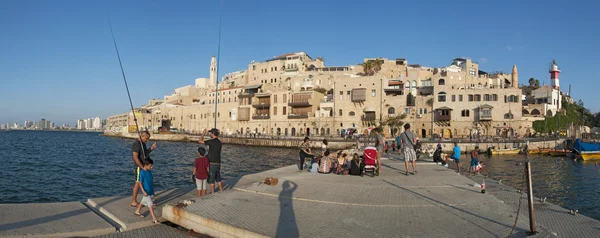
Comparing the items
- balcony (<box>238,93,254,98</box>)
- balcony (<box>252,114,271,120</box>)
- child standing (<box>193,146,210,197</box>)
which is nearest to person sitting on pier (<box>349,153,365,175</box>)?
child standing (<box>193,146,210,197</box>)

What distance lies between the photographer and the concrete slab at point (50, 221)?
662 centimetres

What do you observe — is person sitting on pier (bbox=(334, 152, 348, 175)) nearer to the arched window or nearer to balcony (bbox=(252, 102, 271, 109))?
the arched window

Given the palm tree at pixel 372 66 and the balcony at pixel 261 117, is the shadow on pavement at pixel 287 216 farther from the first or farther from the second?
the palm tree at pixel 372 66

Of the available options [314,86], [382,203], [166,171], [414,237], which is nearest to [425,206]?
[382,203]

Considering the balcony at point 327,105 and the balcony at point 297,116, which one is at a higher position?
the balcony at point 327,105

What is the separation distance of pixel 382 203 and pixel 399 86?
62.6 metres

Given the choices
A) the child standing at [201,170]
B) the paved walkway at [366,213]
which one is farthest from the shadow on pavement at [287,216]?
the child standing at [201,170]

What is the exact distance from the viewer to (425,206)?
802 centimetres

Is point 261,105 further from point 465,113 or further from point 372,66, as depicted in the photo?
point 465,113

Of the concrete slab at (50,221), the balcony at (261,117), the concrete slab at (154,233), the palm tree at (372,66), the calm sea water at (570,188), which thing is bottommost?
the calm sea water at (570,188)

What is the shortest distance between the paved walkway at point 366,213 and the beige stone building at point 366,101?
5147 cm

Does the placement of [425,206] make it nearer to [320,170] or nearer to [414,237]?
[414,237]

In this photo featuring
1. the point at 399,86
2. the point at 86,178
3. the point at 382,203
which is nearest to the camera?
the point at 382,203

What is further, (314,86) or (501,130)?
(314,86)
